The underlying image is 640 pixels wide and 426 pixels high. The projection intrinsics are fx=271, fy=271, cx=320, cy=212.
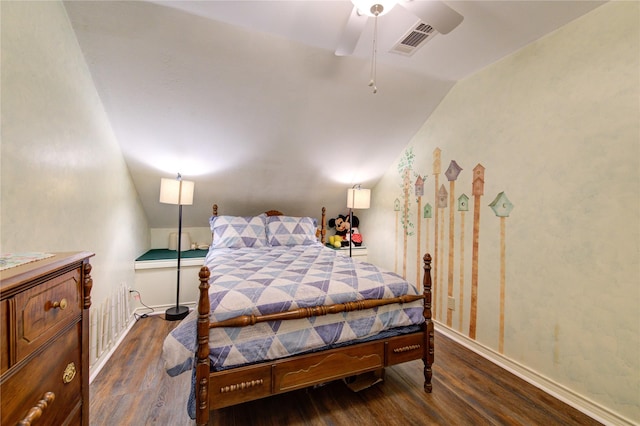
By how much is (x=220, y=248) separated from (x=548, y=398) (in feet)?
9.46

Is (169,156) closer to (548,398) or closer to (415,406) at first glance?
(415,406)

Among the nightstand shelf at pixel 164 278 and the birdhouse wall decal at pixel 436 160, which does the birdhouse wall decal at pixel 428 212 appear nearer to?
the birdhouse wall decal at pixel 436 160

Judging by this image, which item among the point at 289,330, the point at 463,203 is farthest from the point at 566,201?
the point at 289,330

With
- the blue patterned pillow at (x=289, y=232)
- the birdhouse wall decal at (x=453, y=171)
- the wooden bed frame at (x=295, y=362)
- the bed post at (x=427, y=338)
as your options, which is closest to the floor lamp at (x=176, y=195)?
the blue patterned pillow at (x=289, y=232)

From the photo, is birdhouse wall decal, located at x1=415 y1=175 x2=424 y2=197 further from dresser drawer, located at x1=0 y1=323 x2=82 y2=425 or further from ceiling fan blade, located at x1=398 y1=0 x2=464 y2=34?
dresser drawer, located at x1=0 y1=323 x2=82 y2=425

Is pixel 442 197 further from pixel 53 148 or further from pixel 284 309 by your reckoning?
pixel 53 148

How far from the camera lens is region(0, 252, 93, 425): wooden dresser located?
62 cm

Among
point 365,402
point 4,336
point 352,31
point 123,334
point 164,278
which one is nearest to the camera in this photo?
point 4,336

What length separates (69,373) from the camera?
896 mm

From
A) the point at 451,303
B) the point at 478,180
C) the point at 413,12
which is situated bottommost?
the point at 451,303

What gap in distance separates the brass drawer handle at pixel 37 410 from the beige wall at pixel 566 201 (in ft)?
8.22

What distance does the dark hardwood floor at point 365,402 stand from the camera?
1504mm

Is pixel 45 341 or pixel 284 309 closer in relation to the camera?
pixel 45 341

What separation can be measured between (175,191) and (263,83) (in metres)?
1.36
